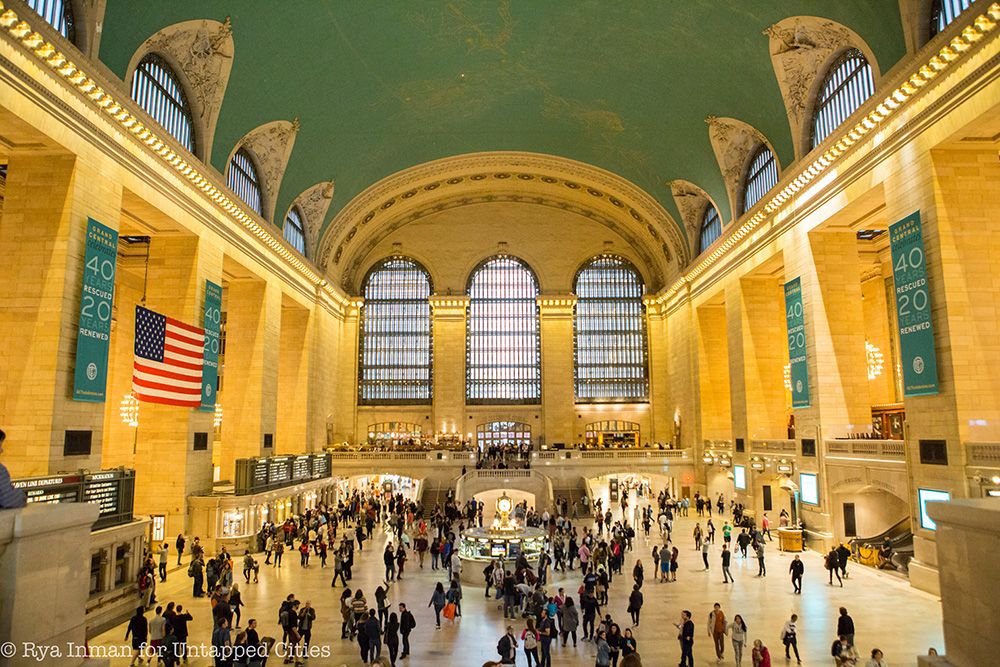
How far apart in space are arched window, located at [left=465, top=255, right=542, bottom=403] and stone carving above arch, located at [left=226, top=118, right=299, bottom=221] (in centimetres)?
1652

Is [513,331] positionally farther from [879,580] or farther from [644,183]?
[879,580]

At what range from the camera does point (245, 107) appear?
2250 centimetres

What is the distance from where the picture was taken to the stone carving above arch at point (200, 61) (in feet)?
59.4

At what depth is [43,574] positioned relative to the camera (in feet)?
14.3

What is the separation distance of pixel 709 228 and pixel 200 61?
23284 millimetres

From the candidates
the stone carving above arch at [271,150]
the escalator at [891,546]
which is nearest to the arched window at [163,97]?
the stone carving above arch at [271,150]

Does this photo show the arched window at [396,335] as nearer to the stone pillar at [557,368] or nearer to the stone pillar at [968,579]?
the stone pillar at [557,368]

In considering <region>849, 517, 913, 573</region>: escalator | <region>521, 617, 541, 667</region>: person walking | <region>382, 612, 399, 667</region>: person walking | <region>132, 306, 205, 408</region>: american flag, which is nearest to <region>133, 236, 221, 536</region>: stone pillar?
<region>132, 306, 205, 408</region>: american flag

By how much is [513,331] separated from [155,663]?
106 ft

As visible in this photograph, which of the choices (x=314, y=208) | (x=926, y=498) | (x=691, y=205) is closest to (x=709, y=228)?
(x=691, y=205)

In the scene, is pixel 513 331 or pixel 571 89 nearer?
pixel 571 89

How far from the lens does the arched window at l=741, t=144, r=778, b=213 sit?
2473 centimetres

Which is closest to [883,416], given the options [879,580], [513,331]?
[879,580]

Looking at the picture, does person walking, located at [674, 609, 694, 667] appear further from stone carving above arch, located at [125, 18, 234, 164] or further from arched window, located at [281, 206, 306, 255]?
arched window, located at [281, 206, 306, 255]
